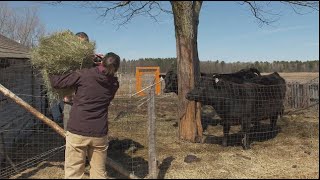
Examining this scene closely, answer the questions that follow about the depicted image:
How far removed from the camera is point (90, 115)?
5.37 m

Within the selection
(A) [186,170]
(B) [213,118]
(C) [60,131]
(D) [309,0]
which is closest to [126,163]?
(A) [186,170]

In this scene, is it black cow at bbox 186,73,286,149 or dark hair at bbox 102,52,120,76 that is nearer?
dark hair at bbox 102,52,120,76

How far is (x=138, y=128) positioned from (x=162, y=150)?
3.34 m

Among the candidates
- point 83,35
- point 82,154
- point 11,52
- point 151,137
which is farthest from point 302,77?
point 82,154

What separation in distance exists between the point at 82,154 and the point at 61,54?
1784 mm

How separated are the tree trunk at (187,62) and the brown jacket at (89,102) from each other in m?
5.24

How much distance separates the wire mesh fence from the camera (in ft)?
25.9

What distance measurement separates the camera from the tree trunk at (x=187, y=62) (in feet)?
34.1

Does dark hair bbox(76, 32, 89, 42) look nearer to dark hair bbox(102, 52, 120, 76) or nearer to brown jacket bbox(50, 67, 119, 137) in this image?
brown jacket bbox(50, 67, 119, 137)

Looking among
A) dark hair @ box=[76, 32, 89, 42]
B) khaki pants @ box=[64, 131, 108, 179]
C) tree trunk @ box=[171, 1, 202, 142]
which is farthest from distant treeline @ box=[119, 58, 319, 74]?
khaki pants @ box=[64, 131, 108, 179]

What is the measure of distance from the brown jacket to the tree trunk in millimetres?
A: 5240

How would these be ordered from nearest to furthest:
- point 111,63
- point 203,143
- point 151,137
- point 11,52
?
point 111,63 → point 151,137 → point 11,52 → point 203,143

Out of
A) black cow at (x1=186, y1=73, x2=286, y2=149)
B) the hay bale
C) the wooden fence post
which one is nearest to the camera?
the hay bale

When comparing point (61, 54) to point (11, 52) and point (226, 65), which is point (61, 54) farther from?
point (226, 65)
